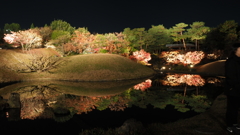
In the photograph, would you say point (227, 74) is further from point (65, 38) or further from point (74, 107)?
point (65, 38)

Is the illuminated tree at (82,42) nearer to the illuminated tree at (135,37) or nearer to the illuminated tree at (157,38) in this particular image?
the illuminated tree at (135,37)

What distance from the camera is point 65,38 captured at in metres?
43.4

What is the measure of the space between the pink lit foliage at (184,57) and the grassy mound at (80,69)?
13.0m

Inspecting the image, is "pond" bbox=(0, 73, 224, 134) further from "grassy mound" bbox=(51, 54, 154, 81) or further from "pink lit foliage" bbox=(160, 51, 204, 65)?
"pink lit foliage" bbox=(160, 51, 204, 65)

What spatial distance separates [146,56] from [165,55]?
255 inches

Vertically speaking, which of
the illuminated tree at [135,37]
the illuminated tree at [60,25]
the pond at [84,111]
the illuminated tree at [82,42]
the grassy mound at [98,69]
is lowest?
the pond at [84,111]

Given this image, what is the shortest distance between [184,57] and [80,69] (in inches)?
1075

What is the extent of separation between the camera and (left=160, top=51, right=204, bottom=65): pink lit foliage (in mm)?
40350

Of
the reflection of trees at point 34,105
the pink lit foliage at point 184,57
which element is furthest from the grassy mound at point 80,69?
the pink lit foliage at point 184,57

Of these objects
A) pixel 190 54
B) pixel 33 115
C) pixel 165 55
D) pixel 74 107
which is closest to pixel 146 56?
pixel 165 55

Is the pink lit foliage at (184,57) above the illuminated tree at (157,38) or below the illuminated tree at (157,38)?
below

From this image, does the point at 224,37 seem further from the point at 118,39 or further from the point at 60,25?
the point at 60,25

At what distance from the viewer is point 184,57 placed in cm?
4188

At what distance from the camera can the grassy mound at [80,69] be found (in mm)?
28006
